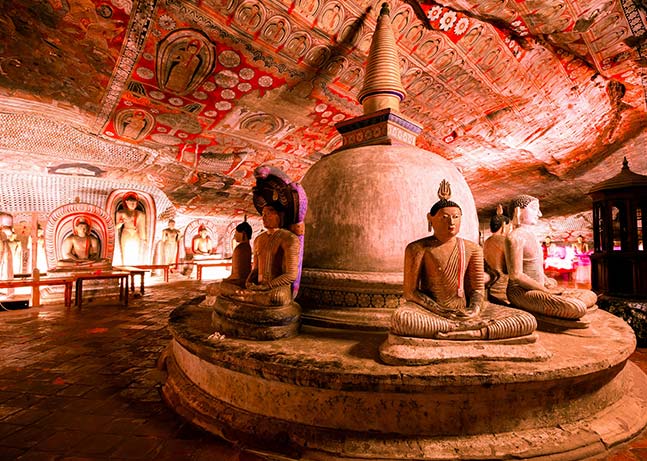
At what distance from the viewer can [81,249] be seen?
8859 mm

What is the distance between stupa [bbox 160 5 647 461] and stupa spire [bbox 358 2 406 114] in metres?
3.66

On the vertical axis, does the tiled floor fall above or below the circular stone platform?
below

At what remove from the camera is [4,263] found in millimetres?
8297

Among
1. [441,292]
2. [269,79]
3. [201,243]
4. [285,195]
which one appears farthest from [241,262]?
[201,243]

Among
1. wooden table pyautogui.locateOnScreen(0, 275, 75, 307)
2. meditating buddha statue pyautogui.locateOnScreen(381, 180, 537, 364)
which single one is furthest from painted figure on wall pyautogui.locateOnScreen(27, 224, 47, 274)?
meditating buddha statue pyautogui.locateOnScreen(381, 180, 537, 364)

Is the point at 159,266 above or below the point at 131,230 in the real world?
below

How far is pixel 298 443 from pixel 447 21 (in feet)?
24.8

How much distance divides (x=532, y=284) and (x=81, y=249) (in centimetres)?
1045

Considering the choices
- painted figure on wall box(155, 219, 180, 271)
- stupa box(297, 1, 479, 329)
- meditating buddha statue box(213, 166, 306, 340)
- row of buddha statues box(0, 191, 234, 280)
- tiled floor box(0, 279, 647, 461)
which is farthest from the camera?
painted figure on wall box(155, 219, 180, 271)

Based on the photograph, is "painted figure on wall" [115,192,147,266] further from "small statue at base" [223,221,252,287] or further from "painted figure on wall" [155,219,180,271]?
"small statue at base" [223,221,252,287]

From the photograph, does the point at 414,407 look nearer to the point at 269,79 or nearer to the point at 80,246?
the point at 269,79

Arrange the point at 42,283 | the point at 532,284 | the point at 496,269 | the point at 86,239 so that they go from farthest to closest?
the point at 86,239, the point at 42,283, the point at 496,269, the point at 532,284

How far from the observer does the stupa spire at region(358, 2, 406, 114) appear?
4754 millimetres

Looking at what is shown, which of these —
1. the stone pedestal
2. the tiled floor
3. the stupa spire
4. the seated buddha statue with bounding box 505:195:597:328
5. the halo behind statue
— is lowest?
the tiled floor
